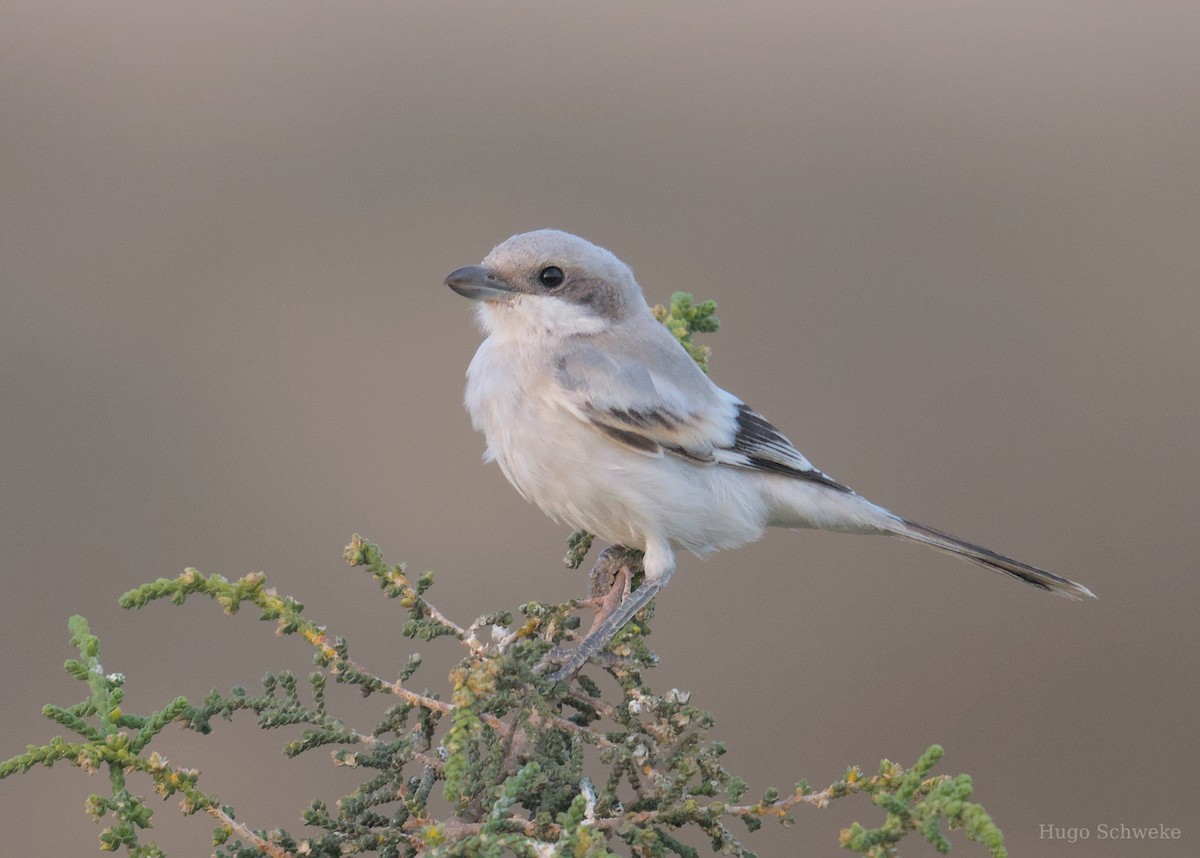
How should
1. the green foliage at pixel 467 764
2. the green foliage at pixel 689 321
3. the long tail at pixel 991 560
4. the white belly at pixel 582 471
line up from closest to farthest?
1. the green foliage at pixel 467 764
2. the white belly at pixel 582 471
3. the long tail at pixel 991 560
4. the green foliage at pixel 689 321

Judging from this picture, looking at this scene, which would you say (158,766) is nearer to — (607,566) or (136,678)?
(607,566)

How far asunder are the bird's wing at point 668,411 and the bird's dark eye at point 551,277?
0.23 m

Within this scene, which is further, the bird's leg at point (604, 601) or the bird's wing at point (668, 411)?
the bird's wing at point (668, 411)

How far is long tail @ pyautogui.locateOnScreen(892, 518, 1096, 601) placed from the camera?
361cm

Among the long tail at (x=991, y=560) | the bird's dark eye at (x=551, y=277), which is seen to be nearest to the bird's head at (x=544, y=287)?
the bird's dark eye at (x=551, y=277)

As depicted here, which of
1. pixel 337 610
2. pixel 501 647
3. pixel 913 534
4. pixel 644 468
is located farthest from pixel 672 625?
pixel 501 647

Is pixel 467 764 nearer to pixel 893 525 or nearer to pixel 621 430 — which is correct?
pixel 621 430

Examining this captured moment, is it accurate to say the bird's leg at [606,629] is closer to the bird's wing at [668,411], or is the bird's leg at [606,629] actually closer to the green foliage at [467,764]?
the green foliage at [467,764]

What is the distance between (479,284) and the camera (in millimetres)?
3352

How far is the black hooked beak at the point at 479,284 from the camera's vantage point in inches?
131

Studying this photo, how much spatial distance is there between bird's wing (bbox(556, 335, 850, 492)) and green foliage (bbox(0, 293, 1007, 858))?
0.99 m

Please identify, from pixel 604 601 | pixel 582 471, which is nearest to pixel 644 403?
pixel 582 471

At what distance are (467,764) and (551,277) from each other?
6.05 ft

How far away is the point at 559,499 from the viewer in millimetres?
3221
